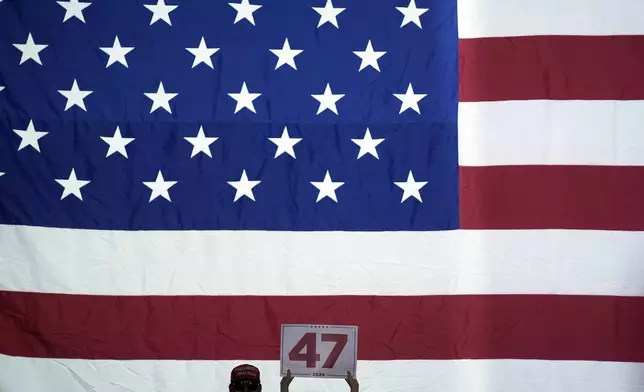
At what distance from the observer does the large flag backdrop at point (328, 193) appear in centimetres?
266

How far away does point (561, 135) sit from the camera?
2688mm

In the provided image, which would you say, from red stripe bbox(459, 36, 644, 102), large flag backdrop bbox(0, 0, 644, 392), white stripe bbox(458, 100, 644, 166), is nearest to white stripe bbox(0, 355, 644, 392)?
large flag backdrop bbox(0, 0, 644, 392)

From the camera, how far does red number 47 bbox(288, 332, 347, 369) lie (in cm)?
220

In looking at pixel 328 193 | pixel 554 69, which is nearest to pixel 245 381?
pixel 328 193

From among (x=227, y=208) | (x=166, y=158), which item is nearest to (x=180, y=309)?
(x=227, y=208)

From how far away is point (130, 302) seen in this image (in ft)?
8.79

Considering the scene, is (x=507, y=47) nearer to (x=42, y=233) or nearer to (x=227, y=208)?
(x=227, y=208)

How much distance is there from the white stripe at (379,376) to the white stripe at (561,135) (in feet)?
2.67

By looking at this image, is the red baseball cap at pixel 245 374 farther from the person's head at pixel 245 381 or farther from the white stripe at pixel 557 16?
the white stripe at pixel 557 16

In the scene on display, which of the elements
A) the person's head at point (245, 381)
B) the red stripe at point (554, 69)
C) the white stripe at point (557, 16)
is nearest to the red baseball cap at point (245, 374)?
the person's head at point (245, 381)

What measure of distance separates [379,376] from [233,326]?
2.01ft

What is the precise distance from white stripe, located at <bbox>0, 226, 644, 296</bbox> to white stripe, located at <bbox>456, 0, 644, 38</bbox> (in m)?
0.82

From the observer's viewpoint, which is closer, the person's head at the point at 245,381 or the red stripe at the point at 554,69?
the person's head at the point at 245,381

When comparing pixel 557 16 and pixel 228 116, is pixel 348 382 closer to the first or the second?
pixel 228 116
